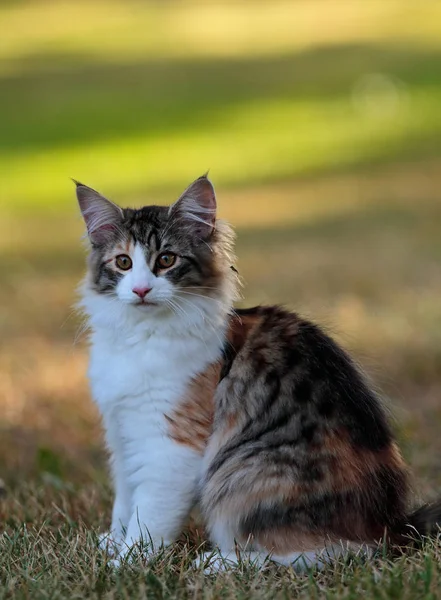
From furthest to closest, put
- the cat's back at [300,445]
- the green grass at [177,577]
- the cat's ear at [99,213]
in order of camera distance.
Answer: the cat's ear at [99,213], the cat's back at [300,445], the green grass at [177,577]

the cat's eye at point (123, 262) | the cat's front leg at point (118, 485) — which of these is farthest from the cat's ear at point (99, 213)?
the cat's front leg at point (118, 485)

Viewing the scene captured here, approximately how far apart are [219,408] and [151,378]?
0.28 metres

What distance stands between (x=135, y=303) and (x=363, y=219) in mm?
9939

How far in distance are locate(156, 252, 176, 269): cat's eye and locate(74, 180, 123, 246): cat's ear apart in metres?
0.22

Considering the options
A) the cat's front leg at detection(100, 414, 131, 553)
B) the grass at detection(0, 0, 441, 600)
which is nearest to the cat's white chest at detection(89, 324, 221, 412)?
the cat's front leg at detection(100, 414, 131, 553)

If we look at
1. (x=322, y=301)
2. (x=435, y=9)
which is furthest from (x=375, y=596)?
(x=435, y=9)

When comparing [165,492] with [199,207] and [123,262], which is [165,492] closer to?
[123,262]

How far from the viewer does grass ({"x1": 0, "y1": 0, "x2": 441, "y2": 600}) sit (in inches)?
161

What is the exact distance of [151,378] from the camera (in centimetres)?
408

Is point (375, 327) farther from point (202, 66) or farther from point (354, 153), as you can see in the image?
point (202, 66)

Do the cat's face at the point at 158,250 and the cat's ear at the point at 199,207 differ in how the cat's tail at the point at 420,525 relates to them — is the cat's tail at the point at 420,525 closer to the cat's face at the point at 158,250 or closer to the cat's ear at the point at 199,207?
the cat's face at the point at 158,250

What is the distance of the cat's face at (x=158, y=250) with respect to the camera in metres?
4.09

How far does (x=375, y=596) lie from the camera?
3.24 meters

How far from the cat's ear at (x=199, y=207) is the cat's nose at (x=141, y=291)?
1.12 ft
